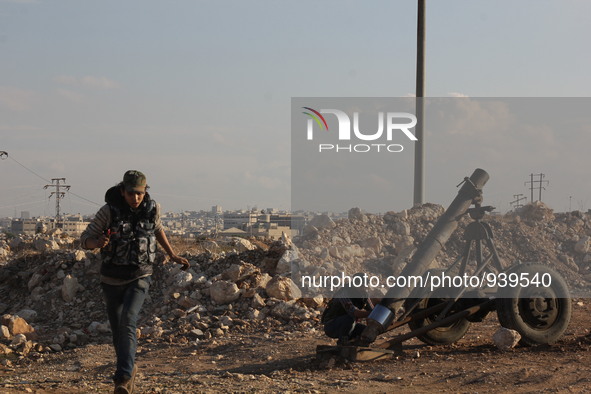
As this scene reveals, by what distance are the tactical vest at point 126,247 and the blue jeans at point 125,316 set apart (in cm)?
11

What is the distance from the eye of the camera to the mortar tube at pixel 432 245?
7.62m

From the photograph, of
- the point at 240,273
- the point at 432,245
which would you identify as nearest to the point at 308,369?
the point at 432,245

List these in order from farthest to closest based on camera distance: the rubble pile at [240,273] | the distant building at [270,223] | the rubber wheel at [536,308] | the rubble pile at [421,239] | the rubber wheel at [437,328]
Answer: the distant building at [270,223], the rubble pile at [421,239], the rubble pile at [240,273], the rubber wheel at [437,328], the rubber wheel at [536,308]

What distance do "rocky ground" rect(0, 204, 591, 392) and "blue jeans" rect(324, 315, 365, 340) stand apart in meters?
0.33

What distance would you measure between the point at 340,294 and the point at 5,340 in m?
5.68

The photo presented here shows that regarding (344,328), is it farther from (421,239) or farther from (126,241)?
(421,239)

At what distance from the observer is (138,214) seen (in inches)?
239

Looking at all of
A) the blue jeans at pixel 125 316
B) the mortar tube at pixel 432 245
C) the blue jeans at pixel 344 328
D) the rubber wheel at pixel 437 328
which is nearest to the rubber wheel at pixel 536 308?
the rubber wheel at pixel 437 328

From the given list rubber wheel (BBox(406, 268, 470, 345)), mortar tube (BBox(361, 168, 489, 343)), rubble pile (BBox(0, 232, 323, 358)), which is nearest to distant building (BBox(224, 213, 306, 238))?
rubble pile (BBox(0, 232, 323, 358))

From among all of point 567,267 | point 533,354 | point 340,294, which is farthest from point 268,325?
point 567,267

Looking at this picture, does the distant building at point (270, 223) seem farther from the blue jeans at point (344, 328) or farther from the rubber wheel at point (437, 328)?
the blue jeans at point (344, 328)

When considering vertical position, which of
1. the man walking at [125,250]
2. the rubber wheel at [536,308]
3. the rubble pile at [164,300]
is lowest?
the rubble pile at [164,300]

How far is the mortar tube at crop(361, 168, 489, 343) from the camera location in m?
7.62

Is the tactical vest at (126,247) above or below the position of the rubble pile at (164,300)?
above
